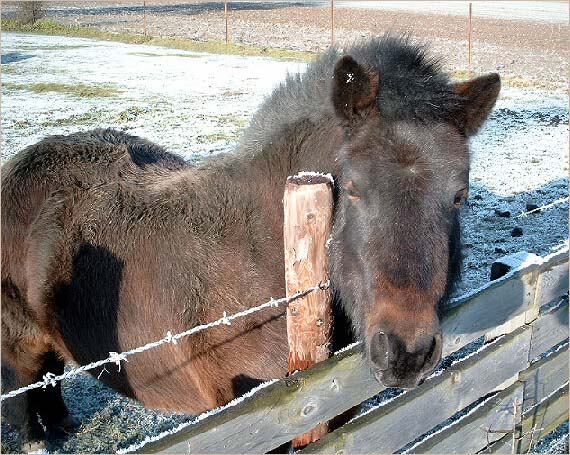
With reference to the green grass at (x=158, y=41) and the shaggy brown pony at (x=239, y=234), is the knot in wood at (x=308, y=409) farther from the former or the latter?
the green grass at (x=158, y=41)

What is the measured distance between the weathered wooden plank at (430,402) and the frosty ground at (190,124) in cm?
110

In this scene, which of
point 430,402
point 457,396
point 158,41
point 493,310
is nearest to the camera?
point 430,402

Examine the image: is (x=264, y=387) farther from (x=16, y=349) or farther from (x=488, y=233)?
(x=488, y=233)

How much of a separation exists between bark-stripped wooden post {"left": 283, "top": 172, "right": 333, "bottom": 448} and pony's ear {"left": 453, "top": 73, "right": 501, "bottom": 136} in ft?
2.86

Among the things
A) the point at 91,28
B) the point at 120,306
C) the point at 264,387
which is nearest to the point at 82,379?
the point at 120,306

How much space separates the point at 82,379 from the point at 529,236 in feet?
19.3

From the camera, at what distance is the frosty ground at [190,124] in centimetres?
518

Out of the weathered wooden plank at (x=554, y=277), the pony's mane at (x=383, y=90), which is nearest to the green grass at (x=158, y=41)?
the weathered wooden plank at (x=554, y=277)

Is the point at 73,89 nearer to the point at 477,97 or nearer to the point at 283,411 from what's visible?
the point at 477,97

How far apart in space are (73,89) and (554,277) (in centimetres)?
1630

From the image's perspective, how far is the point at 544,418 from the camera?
13.5 feet

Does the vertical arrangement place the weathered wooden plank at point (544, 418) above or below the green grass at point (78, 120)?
below

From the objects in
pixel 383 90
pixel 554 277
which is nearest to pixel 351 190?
pixel 383 90

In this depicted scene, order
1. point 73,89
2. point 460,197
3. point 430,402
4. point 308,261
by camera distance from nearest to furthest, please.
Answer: point 308,261
point 460,197
point 430,402
point 73,89
